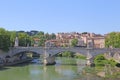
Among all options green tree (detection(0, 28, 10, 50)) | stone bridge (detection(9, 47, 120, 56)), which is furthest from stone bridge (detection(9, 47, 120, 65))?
green tree (detection(0, 28, 10, 50))

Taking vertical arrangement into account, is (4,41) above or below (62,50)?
above

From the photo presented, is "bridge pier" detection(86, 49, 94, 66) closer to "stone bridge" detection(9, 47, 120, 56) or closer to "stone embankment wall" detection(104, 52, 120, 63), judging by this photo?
"stone bridge" detection(9, 47, 120, 56)

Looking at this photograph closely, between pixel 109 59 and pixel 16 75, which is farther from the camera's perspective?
pixel 109 59

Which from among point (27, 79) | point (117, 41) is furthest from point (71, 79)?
point (117, 41)

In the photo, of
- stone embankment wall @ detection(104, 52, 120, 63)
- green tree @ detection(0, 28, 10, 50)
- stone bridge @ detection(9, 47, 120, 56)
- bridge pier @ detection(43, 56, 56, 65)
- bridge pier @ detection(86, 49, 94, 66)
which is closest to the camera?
bridge pier @ detection(86, 49, 94, 66)

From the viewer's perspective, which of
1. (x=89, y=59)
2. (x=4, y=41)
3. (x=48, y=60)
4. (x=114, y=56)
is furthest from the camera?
(x=114, y=56)

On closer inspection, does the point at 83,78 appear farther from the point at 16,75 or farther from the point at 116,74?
the point at 16,75

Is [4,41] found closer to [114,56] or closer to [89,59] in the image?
[89,59]

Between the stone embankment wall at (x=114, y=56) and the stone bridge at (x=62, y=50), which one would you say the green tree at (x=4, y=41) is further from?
the stone embankment wall at (x=114, y=56)

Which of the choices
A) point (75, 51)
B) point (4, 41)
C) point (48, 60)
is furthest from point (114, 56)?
point (4, 41)

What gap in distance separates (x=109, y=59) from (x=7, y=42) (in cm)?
1138

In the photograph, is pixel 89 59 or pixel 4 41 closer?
pixel 89 59

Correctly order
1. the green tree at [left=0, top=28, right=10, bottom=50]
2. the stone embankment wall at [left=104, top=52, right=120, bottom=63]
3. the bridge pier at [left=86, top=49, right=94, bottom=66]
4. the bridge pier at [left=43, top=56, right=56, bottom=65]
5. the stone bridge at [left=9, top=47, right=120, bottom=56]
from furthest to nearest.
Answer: the stone embankment wall at [left=104, top=52, right=120, bottom=63]
the bridge pier at [left=43, top=56, right=56, bottom=65]
the green tree at [left=0, top=28, right=10, bottom=50]
the stone bridge at [left=9, top=47, right=120, bottom=56]
the bridge pier at [left=86, top=49, right=94, bottom=66]

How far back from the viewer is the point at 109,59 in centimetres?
4056
